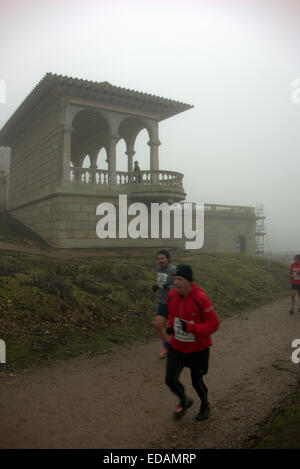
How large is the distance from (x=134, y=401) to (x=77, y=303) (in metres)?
4.26

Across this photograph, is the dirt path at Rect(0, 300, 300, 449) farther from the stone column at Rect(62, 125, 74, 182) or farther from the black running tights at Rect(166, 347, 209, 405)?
the stone column at Rect(62, 125, 74, 182)

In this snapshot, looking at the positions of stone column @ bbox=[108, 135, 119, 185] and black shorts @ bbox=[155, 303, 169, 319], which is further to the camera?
stone column @ bbox=[108, 135, 119, 185]

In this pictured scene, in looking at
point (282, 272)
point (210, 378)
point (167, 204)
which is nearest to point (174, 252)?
point (167, 204)

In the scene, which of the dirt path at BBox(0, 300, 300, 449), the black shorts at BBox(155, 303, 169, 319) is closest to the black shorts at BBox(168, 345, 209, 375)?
the dirt path at BBox(0, 300, 300, 449)

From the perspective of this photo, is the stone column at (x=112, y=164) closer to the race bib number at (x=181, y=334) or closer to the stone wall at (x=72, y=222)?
the stone wall at (x=72, y=222)

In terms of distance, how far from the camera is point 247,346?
7.48 metres

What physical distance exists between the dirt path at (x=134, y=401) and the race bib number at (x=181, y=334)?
0.95 m

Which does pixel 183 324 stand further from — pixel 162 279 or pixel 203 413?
pixel 162 279

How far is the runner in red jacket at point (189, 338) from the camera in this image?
3992 millimetres

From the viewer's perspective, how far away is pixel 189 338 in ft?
13.1

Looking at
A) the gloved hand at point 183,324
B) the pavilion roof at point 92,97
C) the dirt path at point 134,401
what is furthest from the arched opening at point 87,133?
the gloved hand at point 183,324

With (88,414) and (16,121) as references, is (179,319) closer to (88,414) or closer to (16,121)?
(88,414)

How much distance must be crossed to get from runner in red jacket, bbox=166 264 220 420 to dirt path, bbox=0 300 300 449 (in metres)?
0.35

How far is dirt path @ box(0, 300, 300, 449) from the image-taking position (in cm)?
362
